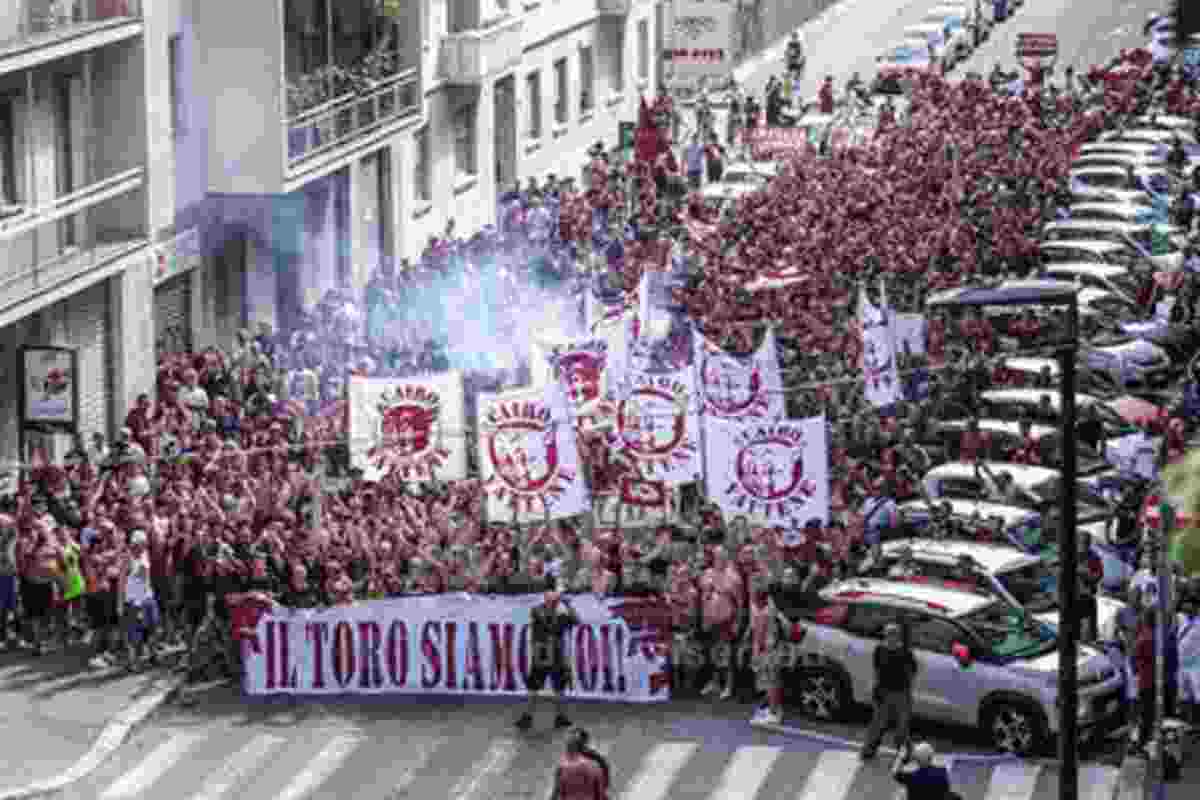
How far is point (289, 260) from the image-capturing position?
139 ft

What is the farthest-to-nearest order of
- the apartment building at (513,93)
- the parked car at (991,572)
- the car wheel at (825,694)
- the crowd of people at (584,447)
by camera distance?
the apartment building at (513,93) < the crowd of people at (584,447) < the parked car at (991,572) < the car wheel at (825,694)

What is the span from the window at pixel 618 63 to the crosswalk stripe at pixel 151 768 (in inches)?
1678

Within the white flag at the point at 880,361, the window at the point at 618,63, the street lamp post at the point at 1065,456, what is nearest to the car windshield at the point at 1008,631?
the street lamp post at the point at 1065,456

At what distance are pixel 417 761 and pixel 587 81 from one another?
40880 millimetres

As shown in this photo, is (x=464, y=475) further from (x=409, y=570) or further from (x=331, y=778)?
(x=331, y=778)

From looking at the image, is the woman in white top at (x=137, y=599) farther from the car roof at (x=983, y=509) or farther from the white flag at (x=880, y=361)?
the white flag at (x=880, y=361)

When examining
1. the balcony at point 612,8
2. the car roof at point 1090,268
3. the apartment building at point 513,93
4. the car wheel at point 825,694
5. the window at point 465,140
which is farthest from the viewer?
the balcony at point 612,8

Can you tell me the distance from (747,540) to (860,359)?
7649mm

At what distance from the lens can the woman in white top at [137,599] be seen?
83.5ft

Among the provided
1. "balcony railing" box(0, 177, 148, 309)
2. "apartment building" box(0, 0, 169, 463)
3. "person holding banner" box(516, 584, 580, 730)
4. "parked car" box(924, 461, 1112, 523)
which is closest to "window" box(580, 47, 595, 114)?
"apartment building" box(0, 0, 169, 463)

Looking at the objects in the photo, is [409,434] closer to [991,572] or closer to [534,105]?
[991,572]

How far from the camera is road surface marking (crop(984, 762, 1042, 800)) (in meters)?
22.3

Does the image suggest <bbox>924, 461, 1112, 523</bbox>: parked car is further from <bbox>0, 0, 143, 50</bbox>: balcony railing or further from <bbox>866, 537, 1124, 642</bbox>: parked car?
<bbox>0, 0, 143, 50</bbox>: balcony railing

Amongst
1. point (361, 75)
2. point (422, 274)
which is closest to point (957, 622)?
point (422, 274)
